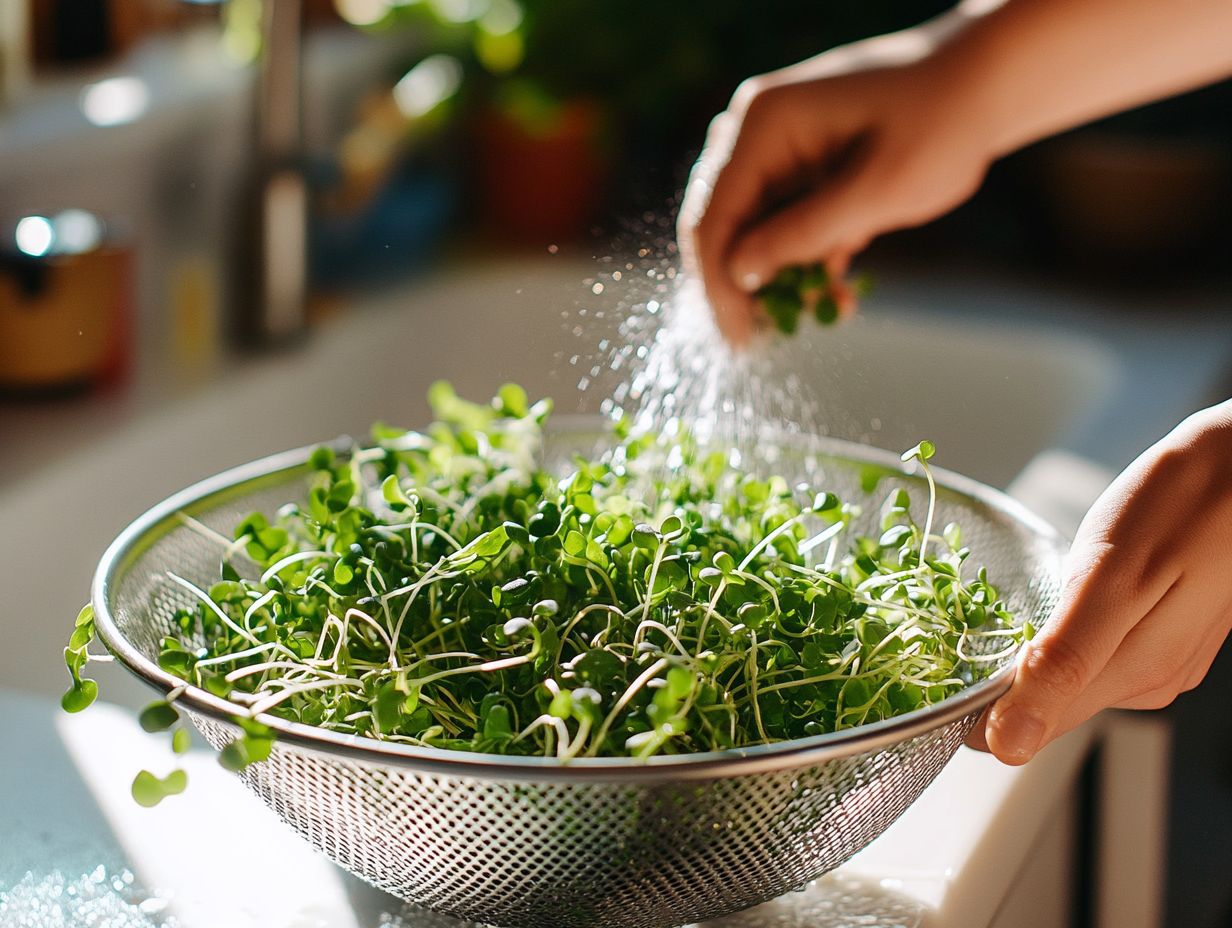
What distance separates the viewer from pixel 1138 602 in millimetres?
570

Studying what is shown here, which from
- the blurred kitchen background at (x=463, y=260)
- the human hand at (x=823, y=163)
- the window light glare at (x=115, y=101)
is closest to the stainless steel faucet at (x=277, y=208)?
the blurred kitchen background at (x=463, y=260)

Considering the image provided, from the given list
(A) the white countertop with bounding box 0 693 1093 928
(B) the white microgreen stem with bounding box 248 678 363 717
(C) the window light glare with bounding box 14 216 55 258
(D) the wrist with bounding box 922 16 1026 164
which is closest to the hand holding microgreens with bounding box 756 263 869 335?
(D) the wrist with bounding box 922 16 1026 164

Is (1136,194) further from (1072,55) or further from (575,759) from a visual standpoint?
(575,759)

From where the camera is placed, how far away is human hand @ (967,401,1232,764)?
54 cm

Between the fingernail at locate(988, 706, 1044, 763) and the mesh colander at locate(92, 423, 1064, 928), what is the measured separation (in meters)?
0.01

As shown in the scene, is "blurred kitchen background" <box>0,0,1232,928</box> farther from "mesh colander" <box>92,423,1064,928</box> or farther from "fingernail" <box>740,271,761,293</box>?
"mesh colander" <box>92,423,1064,928</box>

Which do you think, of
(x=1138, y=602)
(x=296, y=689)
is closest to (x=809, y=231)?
(x=1138, y=602)

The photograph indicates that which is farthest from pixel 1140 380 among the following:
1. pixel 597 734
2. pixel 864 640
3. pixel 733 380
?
pixel 597 734

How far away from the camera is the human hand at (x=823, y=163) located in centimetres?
88

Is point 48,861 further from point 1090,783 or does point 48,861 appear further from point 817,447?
point 1090,783

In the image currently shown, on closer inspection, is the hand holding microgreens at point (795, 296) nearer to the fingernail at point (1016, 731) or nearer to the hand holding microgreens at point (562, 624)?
the hand holding microgreens at point (562, 624)

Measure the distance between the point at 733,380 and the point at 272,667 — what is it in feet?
1.31

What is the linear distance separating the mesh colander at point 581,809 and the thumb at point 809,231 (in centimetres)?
40

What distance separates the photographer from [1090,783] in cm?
101
